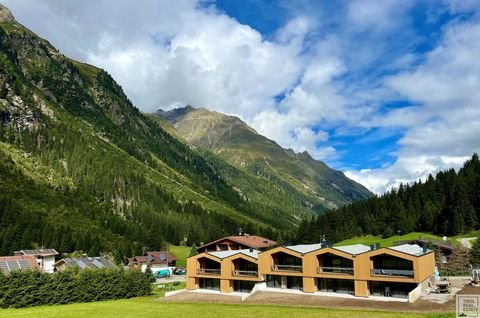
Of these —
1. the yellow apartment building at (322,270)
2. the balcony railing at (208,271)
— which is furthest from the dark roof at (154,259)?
the balcony railing at (208,271)

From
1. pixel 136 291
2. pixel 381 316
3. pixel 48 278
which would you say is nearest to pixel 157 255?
pixel 136 291

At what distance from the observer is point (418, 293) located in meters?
62.9

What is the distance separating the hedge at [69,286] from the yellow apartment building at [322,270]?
12460 millimetres

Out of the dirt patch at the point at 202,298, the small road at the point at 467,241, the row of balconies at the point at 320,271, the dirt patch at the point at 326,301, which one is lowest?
the dirt patch at the point at 202,298

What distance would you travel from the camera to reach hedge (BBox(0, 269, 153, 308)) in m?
69.6

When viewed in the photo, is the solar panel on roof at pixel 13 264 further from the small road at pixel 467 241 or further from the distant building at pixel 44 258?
the small road at pixel 467 241

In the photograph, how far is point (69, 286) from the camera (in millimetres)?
75625

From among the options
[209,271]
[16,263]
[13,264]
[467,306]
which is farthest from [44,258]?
[467,306]

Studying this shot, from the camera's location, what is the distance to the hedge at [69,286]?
69562 millimetres

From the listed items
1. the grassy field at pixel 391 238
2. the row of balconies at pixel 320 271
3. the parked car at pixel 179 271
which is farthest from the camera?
the parked car at pixel 179 271

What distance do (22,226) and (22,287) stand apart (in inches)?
3553

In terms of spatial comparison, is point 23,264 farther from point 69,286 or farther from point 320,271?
point 320,271

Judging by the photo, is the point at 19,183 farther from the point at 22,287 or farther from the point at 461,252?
the point at 461,252

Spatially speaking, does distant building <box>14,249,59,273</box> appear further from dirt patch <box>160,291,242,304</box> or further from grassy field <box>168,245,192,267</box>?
grassy field <box>168,245,192,267</box>
